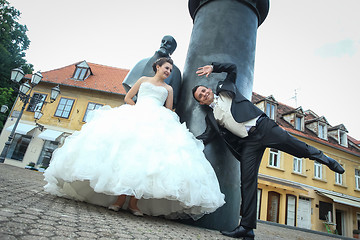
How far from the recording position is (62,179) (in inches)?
87.7

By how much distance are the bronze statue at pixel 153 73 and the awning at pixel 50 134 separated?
17485 mm

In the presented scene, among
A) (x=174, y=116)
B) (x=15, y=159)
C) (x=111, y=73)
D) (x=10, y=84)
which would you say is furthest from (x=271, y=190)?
(x=10, y=84)

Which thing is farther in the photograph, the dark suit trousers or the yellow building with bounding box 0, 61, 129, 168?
the yellow building with bounding box 0, 61, 129, 168

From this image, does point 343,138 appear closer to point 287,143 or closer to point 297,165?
point 297,165

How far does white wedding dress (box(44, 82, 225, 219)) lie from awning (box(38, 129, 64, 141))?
18.1 metres

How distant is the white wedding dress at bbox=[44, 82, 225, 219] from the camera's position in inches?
77.5

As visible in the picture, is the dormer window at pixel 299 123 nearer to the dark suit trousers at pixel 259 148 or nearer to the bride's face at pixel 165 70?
the dark suit trousers at pixel 259 148

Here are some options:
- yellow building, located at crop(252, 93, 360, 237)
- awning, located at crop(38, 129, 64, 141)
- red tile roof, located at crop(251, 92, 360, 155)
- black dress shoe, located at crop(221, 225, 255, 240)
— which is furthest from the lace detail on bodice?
awning, located at crop(38, 129, 64, 141)

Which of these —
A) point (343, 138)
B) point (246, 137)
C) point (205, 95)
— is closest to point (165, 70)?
point (205, 95)

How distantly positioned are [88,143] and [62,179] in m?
0.46

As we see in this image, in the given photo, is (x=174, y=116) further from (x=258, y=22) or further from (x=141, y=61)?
(x=258, y=22)

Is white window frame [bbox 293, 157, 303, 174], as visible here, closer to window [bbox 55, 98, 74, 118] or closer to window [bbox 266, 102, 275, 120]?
window [bbox 266, 102, 275, 120]

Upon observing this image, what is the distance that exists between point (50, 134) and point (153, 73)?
1841 cm

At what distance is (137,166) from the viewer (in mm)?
2010
